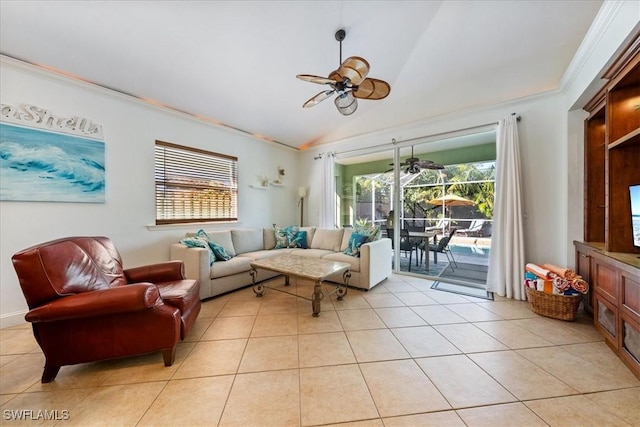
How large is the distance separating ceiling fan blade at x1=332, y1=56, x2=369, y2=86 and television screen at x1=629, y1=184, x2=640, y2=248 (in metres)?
2.42

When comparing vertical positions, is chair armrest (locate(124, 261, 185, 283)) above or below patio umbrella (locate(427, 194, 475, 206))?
below

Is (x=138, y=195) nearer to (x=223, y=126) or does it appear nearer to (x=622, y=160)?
(x=223, y=126)

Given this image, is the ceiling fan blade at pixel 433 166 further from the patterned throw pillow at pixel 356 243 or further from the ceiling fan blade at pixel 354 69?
the ceiling fan blade at pixel 354 69

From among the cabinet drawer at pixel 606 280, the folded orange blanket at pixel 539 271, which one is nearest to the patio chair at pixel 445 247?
the folded orange blanket at pixel 539 271

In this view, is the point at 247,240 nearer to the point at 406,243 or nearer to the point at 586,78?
the point at 406,243

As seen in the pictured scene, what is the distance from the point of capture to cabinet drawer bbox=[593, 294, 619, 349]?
188cm

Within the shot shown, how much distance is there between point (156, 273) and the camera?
2.35 m

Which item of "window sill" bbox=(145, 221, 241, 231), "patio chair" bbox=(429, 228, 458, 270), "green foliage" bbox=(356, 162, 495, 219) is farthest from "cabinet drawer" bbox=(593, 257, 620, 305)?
"window sill" bbox=(145, 221, 241, 231)

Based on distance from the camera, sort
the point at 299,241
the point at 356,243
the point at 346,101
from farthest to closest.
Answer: the point at 299,241, the point at 356,243, the point at 346,101

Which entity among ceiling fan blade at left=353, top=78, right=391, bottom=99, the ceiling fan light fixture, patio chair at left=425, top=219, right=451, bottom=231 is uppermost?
ceiling fan blade at left=353, top=78, right=391, bottom=99

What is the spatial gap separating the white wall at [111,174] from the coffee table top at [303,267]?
1.59 meters

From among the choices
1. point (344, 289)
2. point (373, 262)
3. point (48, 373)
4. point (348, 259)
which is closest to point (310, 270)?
point (344, 289)

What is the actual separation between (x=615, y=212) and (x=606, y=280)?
2.07 ft

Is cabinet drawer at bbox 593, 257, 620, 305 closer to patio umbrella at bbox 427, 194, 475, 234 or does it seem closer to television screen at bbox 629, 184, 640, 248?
television screen at bbox 629, 184, 640, 248
